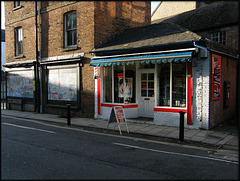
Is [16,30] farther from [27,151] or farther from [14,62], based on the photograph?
[27,151]

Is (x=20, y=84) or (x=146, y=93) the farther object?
(x=20, y=84)

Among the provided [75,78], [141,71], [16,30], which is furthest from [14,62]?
[141,71]

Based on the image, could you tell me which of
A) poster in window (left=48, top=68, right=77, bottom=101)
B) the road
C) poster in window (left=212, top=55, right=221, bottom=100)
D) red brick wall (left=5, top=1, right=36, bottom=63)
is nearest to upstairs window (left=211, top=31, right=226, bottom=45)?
poster in window (left=212, top=55, right=221, bottom=100)

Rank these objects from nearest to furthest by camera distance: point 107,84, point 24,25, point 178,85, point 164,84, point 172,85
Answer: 1. point 178,85
2. point 172,85
3. point 164,84
4. point 107,84
5. point 24,25

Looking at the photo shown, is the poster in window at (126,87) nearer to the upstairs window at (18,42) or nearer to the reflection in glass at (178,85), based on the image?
the reflection in glass at (178,85)

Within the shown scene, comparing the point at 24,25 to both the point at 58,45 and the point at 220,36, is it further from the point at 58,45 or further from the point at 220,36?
the point at 220,36

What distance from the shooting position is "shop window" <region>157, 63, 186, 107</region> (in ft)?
31.9

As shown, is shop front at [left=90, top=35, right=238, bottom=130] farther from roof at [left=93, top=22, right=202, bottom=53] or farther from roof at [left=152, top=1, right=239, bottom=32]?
roof at [left=152, top=1, right=239, bottom=32]

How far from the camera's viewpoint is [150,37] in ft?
36.1

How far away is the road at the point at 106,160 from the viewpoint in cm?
436

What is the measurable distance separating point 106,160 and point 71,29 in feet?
33.3

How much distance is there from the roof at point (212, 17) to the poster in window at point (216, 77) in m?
8.14

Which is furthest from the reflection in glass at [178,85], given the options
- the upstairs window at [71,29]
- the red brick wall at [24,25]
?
the red brick wall at [24,25]

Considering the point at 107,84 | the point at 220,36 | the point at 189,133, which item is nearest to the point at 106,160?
the point at 189,133
